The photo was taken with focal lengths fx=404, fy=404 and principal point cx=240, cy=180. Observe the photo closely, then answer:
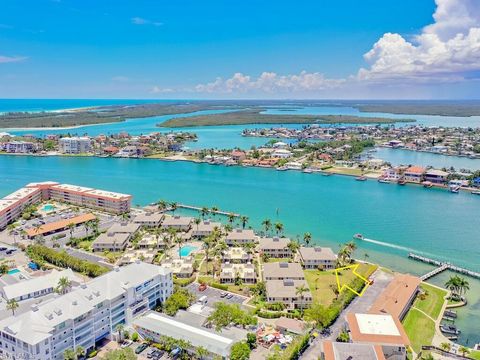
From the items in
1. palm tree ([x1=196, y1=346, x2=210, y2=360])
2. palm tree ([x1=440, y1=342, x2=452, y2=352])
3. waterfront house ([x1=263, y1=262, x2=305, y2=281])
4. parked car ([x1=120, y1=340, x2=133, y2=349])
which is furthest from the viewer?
waterfront house ([x1=263, y1=262, x2=305, y2=281])

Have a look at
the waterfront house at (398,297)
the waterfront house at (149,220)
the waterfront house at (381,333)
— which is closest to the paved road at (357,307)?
the waterfront house at (398,297)

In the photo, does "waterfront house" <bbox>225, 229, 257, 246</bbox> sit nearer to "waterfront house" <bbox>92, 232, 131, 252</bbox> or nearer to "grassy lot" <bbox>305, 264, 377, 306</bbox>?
"grassy lot" <bbox>305, 264, 377, 306</bbox>

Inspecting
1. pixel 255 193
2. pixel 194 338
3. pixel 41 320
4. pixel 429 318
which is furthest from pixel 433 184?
pixel 41 320

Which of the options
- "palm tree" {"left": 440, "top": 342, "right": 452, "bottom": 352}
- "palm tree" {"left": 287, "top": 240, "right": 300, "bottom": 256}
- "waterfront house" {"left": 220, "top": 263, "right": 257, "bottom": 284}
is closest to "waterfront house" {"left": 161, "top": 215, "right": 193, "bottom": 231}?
"waterfront house" {"left": 220, "top": 263, "right": 257, "bottom": 284}

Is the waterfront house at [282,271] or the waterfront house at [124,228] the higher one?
the waterfront house at [124,228]

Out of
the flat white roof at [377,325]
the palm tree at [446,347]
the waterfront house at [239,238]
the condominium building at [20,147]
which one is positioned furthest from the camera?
the condominium building at [20,147]

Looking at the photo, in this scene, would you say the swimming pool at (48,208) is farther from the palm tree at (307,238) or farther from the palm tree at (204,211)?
the palm tree at (307,238)

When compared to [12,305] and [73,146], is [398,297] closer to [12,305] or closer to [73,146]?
[12,305]
